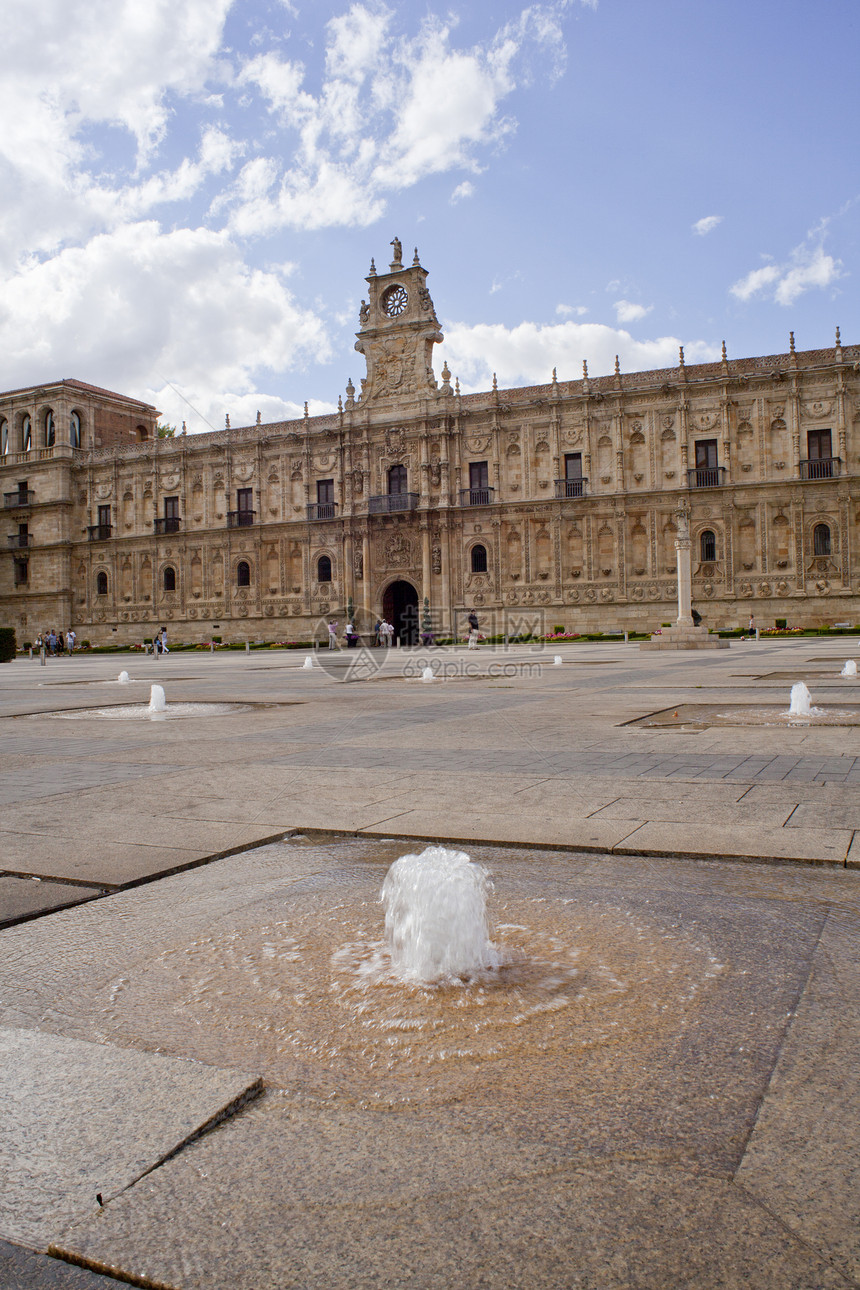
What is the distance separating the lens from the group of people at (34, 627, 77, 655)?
47.5 metres

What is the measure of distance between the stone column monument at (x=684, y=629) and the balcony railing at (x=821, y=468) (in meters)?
12.0

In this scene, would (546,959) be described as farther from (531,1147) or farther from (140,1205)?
(140,1205)

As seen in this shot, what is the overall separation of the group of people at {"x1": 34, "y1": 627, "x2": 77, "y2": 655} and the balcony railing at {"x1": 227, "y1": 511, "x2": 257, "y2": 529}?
1086cm

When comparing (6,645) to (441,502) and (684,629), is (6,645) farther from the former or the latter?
(684,629)

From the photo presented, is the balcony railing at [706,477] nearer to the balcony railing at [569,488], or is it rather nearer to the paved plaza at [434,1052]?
the balcony railing at [569,488]

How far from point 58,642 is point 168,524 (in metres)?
8.75

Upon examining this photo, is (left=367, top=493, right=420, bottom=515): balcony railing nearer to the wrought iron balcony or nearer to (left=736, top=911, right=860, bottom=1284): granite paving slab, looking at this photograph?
the wrought iron balcony

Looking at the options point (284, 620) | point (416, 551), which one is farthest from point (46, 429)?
point (416, 551)

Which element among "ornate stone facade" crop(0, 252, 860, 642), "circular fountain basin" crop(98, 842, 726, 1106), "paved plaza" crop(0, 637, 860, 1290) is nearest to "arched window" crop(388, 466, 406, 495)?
"ornate stone facade" crop(0, 252, 860, 642)

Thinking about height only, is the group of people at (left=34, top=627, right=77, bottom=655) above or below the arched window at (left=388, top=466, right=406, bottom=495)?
below

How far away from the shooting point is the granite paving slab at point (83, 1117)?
1518 millimetres

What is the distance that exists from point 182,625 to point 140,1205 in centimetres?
4971

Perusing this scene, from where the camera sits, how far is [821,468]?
37.2 m

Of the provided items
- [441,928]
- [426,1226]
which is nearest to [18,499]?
[441,928]
